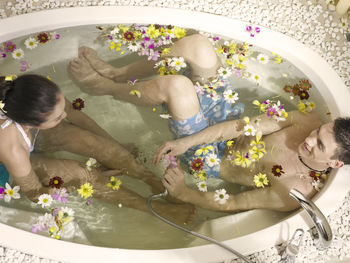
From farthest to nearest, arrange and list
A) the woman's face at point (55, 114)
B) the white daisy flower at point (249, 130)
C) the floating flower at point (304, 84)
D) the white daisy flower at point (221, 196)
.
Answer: the floating flower at point (304, 84)
the white daisy flower at point (249, 130)
the white daisy flower at point (221, 196)
the woman's face at point (55, 114)

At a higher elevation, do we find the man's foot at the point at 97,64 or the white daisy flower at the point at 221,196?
the man's foot at the point at 97,64

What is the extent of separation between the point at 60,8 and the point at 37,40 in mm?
214

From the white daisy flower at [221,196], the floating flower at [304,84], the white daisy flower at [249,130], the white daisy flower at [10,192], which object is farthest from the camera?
the floating flower at [304,84]

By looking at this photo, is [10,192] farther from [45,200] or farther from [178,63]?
[178,63]

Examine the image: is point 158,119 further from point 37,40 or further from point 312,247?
point 312,247

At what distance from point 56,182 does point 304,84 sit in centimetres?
139

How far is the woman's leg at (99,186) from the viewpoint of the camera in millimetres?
1709

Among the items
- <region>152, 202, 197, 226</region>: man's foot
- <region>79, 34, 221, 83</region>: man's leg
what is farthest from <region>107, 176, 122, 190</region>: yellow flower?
<region>79, 34, 221, 83</region>: man's leg

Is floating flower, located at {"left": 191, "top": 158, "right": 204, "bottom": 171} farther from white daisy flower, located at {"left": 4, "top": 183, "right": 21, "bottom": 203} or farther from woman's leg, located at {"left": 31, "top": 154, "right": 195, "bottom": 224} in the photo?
white daisy flower, located at {"left": 4, "top": 183, "right": 21, "bottom": 203}

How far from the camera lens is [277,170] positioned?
5.78 ft

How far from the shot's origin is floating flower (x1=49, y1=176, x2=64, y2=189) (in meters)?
1.69

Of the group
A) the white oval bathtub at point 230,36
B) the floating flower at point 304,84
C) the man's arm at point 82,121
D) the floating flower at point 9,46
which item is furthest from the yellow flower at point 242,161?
the floating flower at point 9,46

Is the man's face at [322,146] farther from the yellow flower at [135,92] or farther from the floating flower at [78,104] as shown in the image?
the floating flower at [78,104]

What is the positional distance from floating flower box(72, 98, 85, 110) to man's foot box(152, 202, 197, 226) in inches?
24.6
